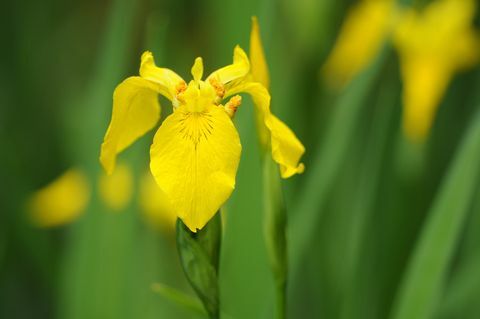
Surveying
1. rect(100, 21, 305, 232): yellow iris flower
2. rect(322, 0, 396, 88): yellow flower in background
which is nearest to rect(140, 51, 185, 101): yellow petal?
rect(100, 21, 305, 232): yellow iris flower

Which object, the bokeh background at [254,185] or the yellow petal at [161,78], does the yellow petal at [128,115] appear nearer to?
the yellow petal at [161,78]

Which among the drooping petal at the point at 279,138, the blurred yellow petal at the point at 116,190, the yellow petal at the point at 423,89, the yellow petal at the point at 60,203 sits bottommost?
the yellow petal at the point at 60,203

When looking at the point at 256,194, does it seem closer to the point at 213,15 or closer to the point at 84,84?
the point at 213,15

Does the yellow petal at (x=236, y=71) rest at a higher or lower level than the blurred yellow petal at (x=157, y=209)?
higher

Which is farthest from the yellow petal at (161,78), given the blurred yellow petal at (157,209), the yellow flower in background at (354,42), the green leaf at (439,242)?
the yellow flower in background at (354,42)

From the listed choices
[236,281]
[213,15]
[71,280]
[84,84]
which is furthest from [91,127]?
[84,84]

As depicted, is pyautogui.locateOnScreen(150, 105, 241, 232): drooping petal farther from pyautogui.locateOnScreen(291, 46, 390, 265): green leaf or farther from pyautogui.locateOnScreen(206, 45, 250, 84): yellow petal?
pyautogui.locateOnScreen(291, 46, 390, 265): green leaf
